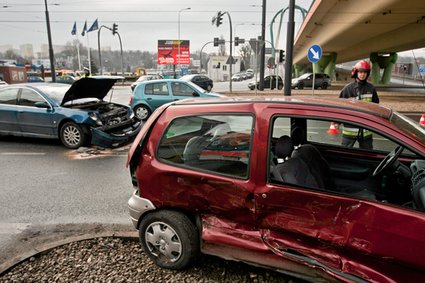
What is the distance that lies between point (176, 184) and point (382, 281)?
161 centimetres

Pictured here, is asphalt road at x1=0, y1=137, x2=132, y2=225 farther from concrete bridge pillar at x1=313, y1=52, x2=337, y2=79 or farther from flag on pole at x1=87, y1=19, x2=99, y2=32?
concrete bridge pillar at x1=313, y1=52, x2=337, y2=79

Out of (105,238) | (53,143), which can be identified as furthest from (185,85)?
(105,238)

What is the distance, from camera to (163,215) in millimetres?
2768

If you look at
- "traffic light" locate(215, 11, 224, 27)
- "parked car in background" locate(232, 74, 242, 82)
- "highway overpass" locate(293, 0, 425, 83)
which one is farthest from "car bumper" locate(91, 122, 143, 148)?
"parked car in background" locate(232, 74, 242, 82)

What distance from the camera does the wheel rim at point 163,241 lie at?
276 cm

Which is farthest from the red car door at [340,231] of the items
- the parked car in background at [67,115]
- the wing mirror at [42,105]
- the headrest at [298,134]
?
the wing mirror at [42,105]

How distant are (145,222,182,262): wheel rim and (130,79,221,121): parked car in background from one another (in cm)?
884

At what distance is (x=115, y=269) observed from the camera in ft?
9.16

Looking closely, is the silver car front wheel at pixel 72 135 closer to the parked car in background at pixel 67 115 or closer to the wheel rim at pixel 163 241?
the parked car in background at pixel 67 115

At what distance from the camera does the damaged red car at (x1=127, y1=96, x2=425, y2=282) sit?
2.09m

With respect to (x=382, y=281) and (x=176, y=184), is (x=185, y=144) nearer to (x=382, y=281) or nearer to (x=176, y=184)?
(x=176, y=184)

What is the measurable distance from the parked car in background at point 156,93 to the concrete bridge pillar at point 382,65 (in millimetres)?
35436

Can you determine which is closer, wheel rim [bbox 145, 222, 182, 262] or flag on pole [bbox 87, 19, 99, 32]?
wheel rim [bbox 145, 222, 182, 262]

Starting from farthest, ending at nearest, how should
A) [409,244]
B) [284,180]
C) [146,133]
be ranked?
1. [146,133]
2. [284,180]
3. [409,244]
